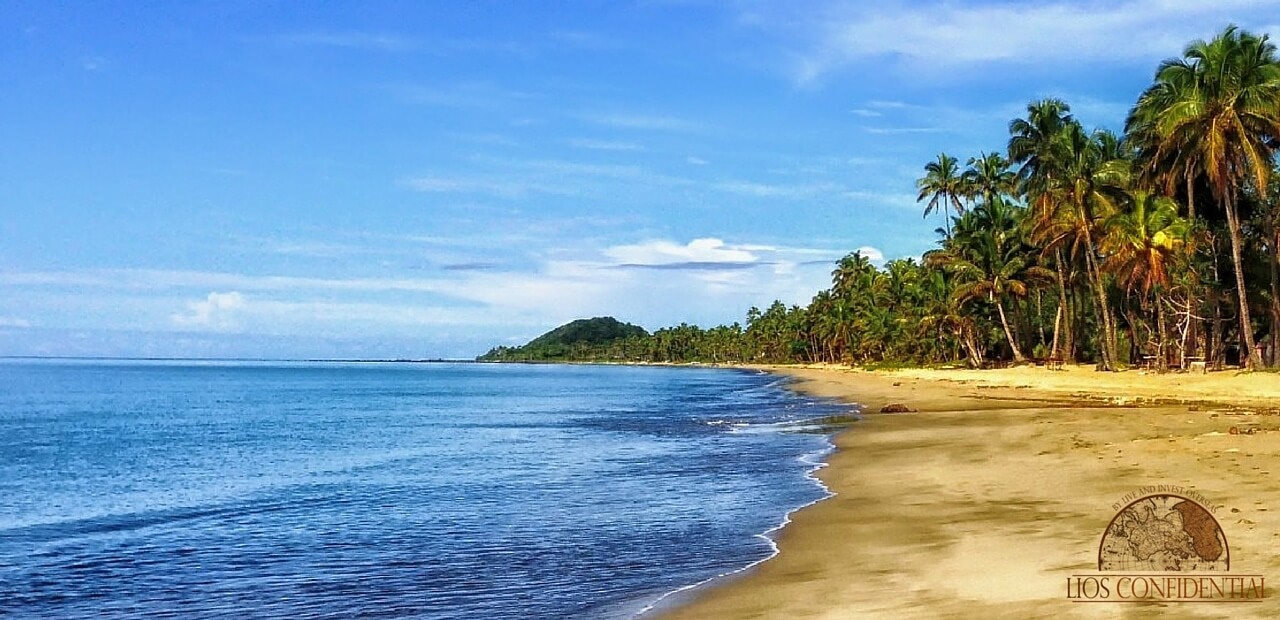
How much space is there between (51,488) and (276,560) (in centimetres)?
1461

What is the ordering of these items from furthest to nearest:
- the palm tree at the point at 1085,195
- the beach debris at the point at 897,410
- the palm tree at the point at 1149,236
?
the palm tree at the point at 1085,195
the palm tree at the point at 1149,236
the beach debris at the point at 897,410

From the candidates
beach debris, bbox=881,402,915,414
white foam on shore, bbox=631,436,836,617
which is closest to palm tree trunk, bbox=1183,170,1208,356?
beach debris, bbox=881,402,915,414

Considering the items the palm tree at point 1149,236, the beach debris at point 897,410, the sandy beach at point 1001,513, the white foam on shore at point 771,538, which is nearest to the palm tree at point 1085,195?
the palm tree at point 1149,236

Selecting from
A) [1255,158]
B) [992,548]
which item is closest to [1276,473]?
[992,548]

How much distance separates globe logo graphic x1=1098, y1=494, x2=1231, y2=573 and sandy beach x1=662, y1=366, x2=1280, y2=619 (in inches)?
8.9

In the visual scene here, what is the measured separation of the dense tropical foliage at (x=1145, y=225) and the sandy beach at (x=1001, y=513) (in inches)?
708

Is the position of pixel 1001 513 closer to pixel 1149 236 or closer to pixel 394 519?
pixel 394 519

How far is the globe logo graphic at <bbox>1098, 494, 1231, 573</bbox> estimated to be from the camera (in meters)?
9.41

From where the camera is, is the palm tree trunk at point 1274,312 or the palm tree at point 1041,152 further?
the palm tree at point 1041,152

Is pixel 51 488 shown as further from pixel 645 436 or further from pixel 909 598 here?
pixel 909 598

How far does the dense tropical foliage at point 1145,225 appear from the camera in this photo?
44375 mm

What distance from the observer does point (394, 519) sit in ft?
60.1

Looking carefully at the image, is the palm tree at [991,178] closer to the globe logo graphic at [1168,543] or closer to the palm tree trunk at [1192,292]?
the palm tree trunk at [1192,292]

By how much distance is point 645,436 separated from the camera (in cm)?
3588
